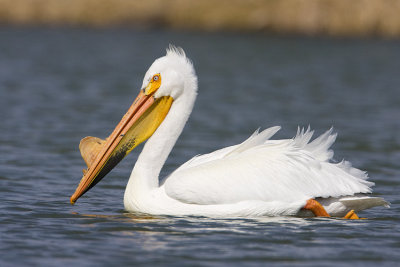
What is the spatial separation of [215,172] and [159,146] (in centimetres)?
63

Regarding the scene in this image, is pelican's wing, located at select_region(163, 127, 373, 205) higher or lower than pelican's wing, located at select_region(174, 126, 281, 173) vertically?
lower

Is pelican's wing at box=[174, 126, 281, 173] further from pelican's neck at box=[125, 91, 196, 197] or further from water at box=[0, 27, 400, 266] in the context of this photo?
water at box=[0, 27, 400, 266]

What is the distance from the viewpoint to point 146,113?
271 inches

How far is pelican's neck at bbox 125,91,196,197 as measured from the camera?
6594 mm

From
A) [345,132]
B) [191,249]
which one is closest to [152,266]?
[191,249]

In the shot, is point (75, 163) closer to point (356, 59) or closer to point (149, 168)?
point (149, 168)

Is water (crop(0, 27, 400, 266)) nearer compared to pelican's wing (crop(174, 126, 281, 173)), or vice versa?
water (crop(0, 27, 400, 266))

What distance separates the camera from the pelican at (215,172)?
6332mm

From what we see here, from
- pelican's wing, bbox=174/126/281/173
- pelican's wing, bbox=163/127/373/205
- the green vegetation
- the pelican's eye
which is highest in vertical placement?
A: the green vegetation

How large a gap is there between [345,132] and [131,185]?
5958mm

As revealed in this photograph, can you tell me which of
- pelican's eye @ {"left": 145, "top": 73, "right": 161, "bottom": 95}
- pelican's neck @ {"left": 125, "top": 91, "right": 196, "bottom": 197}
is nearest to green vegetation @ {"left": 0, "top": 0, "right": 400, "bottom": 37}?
pelican's neck @ {"left": 125, "top": 91, "right": 196, "bottom": 197}

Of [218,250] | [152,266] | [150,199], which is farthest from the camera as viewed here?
[150,199]

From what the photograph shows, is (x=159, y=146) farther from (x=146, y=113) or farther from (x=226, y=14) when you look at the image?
(x=226, y=14)

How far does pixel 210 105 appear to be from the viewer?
14750mm
